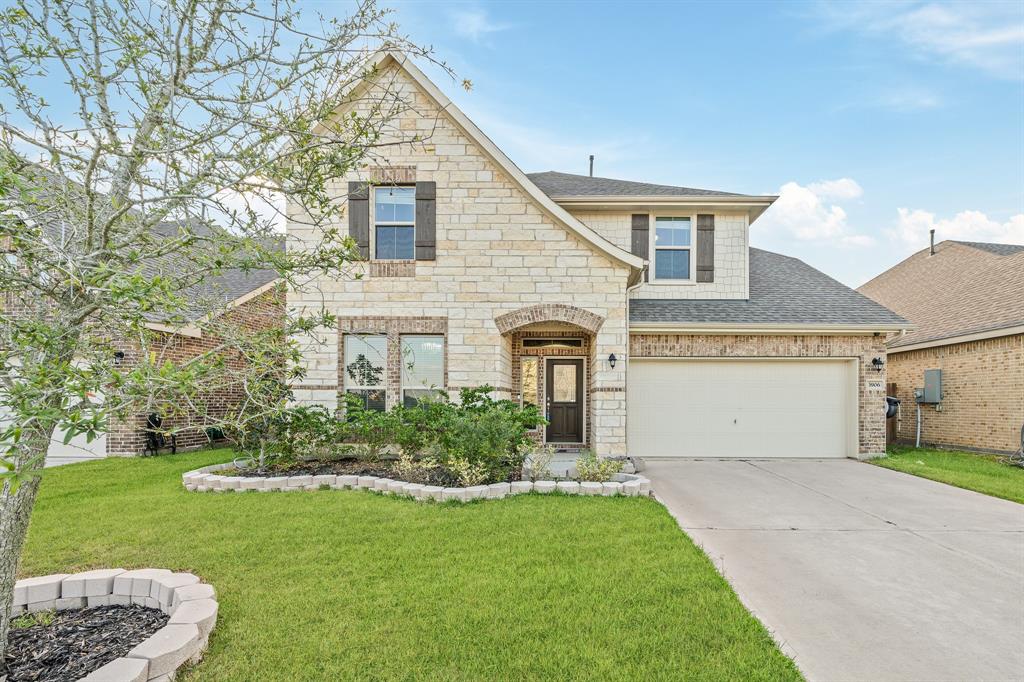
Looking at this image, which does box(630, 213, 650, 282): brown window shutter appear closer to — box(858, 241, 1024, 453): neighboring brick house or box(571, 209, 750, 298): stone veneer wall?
box(571, 209, 750, 298): stone veneer wall

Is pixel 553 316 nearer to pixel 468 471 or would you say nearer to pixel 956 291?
pixel 468 471

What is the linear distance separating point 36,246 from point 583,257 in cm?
816

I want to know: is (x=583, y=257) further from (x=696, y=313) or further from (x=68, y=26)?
(x=68, y=26)

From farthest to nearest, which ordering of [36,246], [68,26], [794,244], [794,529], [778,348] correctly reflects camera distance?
[794,244] < [778,348] < [794,529] < [68,26] < [36,246]

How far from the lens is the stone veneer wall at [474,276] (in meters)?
9.57

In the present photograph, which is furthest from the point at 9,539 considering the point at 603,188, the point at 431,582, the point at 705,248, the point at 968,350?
the point at 968,350

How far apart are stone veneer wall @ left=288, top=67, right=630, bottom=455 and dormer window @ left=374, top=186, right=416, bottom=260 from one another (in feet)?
1.01

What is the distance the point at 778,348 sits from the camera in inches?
434

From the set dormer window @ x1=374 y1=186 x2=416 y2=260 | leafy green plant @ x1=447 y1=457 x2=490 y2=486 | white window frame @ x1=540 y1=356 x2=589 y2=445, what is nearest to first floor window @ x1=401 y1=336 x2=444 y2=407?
dormer window @ x1=374 y1=186 x2=416 y2=260

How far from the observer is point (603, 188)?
12695 mm

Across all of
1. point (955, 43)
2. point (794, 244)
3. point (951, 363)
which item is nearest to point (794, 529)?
point (951, 363)

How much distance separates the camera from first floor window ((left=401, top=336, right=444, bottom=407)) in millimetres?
9641

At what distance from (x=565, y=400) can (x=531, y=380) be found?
0.96 metres

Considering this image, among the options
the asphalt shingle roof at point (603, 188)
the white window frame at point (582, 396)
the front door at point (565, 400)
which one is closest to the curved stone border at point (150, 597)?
the white window frame at point (582, 396)
